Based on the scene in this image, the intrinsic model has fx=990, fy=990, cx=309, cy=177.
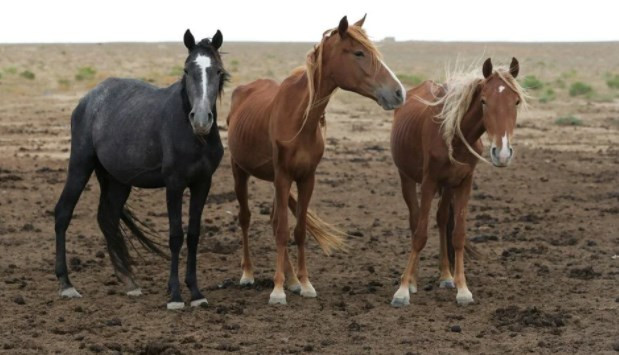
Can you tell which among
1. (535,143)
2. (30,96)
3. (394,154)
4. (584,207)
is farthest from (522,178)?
(30,96)

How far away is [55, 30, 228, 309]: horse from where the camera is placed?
720 cm

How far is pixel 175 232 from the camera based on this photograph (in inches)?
294

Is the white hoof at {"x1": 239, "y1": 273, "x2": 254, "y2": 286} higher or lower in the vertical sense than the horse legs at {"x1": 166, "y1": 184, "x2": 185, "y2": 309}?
lower

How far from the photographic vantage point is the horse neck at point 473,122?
7582 millimetres

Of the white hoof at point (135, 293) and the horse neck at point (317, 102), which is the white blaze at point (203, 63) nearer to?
the horse neck at point (317, 102)

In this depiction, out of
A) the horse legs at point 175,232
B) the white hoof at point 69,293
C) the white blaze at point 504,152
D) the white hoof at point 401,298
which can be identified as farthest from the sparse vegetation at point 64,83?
the white blaze at point 504,152

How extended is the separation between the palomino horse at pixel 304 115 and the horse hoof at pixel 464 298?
1.15 meters

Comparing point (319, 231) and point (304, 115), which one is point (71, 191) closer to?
point (304, 115)

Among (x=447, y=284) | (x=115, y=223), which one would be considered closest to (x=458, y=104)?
(x=447, y=284)

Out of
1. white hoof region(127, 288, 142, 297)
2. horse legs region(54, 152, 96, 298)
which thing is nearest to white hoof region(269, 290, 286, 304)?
white hoof region(127, 288, 142, 297)

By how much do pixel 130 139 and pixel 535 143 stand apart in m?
13.8

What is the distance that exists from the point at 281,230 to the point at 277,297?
1.75ft

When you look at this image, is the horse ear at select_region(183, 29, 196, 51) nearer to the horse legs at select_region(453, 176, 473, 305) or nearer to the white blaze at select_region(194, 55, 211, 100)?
the white blaze at select_region(194, 55, 211, 100)

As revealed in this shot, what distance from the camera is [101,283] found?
8484mm
